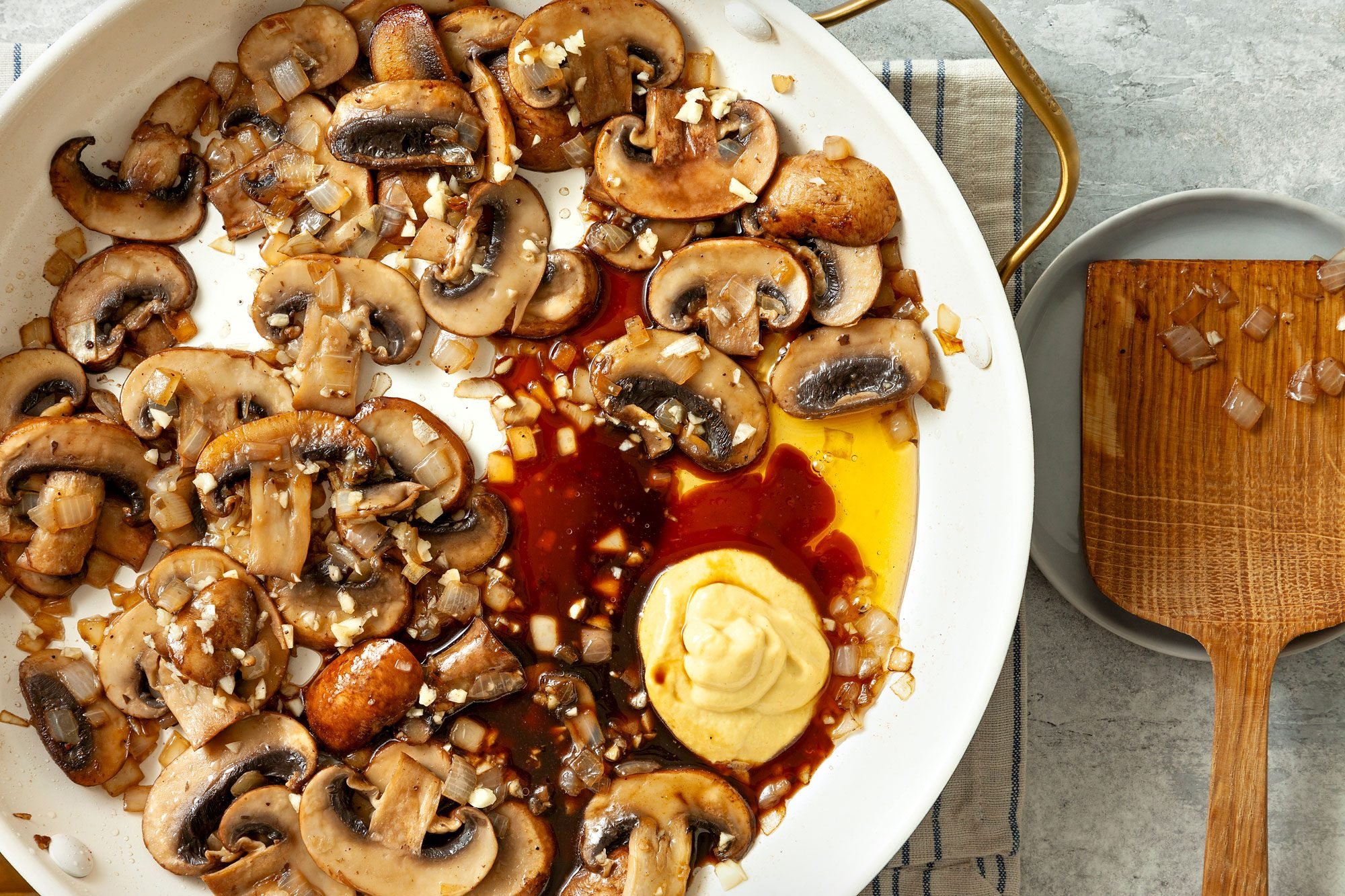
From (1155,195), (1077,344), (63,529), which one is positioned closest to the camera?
(63,529)

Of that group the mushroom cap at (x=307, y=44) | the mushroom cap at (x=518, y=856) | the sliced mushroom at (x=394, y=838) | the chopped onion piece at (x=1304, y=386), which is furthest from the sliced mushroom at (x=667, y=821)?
the mushroom cap at (x=307, y=44)

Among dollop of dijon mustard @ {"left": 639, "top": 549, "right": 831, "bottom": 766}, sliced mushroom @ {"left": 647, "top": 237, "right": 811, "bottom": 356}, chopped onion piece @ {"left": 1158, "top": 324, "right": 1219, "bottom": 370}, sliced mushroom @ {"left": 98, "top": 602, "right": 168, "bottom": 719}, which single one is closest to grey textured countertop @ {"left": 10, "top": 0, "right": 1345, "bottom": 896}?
chopped onion piece @ {"left": 1158, "top": 324, "right": 1219, "bottom": 370}

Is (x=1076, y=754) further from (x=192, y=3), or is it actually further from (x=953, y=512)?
(x=192, y=3)

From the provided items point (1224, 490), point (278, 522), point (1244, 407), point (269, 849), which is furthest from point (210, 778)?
point (1244, 407)

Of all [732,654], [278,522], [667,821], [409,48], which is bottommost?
[667,821]

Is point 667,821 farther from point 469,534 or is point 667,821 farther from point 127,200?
point 127,200

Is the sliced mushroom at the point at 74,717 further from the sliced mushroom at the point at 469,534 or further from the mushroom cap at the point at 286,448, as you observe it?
the sliced mushroom at the point at 469,534

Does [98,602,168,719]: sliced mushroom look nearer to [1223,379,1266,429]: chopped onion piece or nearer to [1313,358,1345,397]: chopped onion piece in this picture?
[1223,379,1266,429]: chopped onion piece

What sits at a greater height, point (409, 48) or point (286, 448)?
point (409, 48)

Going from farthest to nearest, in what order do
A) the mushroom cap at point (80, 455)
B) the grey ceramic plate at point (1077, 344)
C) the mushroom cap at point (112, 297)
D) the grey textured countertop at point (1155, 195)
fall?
the grey textured countertop at point (1155, 195) < the grey ceramic plate at point (1077, 344) < the mushroom cap at point (112, 297) < the mushroom cap at point (80, 455)
